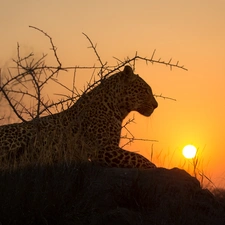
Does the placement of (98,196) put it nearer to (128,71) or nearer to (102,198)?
(102,198)

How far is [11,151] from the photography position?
10477 mm

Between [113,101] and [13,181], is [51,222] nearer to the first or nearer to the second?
[13,181]

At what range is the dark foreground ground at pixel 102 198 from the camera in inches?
268

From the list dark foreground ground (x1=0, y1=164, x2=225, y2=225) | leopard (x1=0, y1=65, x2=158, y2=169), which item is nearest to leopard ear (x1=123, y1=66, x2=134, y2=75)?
leopard (x1=0, y1=65, x2=158, y2=169)

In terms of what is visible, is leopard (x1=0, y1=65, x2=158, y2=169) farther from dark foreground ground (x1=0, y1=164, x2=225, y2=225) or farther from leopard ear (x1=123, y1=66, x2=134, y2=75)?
dark foreground ground (x1=0, y1=164, x2=225, y2=225)

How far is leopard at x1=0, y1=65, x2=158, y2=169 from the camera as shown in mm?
9931

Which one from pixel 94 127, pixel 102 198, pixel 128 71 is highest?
pixel 128 71

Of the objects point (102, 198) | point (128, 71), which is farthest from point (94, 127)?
point (102, 198)

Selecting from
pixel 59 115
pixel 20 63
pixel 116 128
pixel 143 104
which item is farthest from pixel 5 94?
pixel 143 104

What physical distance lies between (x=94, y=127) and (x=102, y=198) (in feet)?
11.3

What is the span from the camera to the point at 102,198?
24.5 feet

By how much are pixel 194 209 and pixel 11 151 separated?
3.96 m

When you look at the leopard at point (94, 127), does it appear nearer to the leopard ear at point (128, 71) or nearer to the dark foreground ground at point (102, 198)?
→ the leopard ear at point (128, 71)

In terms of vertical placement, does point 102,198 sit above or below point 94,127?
below
